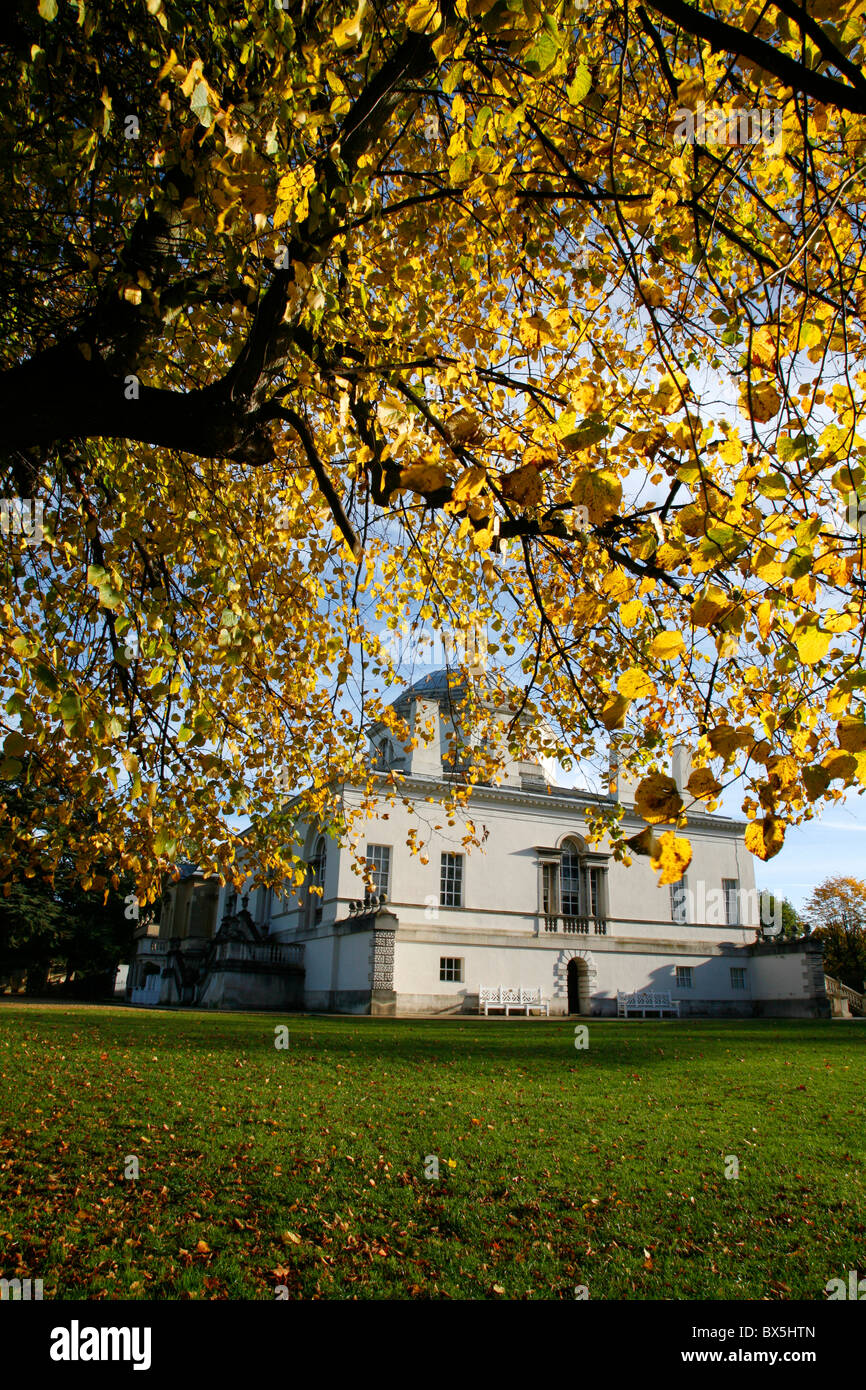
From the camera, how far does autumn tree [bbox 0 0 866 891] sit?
9.12 ft

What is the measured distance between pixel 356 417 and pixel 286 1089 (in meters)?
7.96

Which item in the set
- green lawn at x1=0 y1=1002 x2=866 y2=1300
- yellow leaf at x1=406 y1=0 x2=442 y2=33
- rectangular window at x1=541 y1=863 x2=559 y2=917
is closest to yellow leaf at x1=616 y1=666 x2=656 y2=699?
yellow leaf at x1=406 y1=0 x2=442 y2=33

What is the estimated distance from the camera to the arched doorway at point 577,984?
1162 inches

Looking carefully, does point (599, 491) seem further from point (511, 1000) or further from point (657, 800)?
point (511, 1000)

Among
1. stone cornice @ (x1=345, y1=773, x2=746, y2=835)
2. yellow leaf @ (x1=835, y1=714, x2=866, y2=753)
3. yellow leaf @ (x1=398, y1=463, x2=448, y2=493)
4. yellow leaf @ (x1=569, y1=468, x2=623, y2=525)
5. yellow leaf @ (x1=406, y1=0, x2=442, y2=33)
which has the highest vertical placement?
stone cornice @ (x1=345, y1=773, x2=746, y2=835)

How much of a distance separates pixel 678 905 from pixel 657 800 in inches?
1300

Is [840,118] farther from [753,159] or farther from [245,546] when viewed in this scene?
[245,546]

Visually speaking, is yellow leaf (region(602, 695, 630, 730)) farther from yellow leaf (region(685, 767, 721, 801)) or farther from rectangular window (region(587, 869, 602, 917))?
rectangular window (region(587, 869, 602, 917))

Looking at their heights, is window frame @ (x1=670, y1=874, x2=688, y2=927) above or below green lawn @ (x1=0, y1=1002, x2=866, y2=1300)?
above

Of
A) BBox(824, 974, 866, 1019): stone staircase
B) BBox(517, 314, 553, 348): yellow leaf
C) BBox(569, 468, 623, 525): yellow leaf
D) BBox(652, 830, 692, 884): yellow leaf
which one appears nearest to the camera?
BBox(652, 830, 692, 884): yellow leaf

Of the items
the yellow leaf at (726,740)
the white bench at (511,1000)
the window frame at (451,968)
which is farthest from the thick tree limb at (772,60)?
the white bench at (511,1000)

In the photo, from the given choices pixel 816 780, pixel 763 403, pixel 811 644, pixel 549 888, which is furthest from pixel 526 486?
pixel 549 888

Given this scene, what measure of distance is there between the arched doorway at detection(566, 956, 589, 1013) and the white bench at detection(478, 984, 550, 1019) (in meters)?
2.09

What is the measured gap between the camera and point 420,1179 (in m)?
5.92
